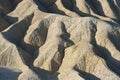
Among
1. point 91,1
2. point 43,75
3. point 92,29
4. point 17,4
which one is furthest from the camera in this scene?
point 91,1

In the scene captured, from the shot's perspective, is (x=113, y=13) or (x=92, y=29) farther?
(x=113, y=13)

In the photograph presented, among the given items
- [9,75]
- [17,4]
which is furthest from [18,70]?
[17,4]

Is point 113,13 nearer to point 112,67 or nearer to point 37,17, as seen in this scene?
point 37,17

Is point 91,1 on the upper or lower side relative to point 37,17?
lower

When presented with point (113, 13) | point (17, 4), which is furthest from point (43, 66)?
point (113, 13)

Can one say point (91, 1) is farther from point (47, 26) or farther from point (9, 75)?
point (9, 75)

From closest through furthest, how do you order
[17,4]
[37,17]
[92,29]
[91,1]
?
1. [92,29]
2. [37,17]
3. [17,4]
4. [91,1]
